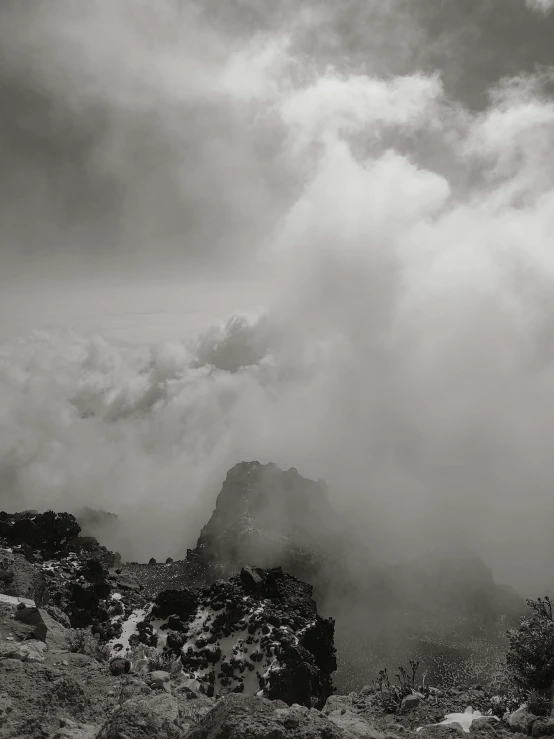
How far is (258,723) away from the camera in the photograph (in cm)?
1201

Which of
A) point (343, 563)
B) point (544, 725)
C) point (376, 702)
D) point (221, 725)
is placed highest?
point (343, 563)

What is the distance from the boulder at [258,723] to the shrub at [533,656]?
21947mm

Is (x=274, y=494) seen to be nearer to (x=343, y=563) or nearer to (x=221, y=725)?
(x=343, y=563)

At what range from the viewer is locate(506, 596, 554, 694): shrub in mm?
28625

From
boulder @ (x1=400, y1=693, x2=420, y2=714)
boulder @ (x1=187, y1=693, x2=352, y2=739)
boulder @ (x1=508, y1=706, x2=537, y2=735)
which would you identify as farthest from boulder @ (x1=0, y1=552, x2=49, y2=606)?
boulder @ (x1=508, y1=706, x2=537, y2=735)

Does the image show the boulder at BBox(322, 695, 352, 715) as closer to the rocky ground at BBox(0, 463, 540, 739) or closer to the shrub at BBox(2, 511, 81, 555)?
the rocky ground at BBox(0, 463, 540, 739)

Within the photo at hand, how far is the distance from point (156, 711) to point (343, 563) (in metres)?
118

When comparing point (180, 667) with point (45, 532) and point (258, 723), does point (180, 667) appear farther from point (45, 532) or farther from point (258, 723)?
point (45, 532)

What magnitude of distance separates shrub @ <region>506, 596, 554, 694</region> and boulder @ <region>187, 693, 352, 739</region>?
21.9m

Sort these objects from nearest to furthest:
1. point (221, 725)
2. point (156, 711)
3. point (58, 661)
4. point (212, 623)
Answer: point (221, 725) < point (156, 711) < point (58, 661) < point (212, 623)

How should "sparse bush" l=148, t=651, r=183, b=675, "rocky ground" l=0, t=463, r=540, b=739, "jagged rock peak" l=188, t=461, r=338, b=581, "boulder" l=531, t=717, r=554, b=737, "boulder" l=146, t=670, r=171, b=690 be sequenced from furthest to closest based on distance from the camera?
"jagged rock peak" l=188, t=461, r=338, b=581 → "sparse bush" l=148, t=651, r=183, b=675 → "boulder" l=146, t=670, r=171, b=690 → "boulder" l=531, t=717, r=554, b=737 → "rocky ground" l=0, t=463, r=540, b=739

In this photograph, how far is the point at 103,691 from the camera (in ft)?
66.9

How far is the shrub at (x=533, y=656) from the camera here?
28625mm

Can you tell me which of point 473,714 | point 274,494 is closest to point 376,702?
point 473,714
